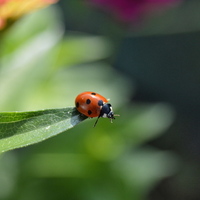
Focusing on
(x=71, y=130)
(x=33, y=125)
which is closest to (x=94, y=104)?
(x=33, y=125)

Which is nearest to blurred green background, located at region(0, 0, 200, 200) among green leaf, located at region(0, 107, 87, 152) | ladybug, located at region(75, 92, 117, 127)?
ladybug, located at region(75, 92, 117, 127)

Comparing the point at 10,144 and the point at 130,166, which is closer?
the point at 10,144

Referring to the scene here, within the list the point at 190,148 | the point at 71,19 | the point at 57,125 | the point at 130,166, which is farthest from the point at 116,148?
the point at 190,148

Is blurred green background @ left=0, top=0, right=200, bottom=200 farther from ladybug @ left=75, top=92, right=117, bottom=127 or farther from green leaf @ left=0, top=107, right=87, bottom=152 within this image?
green leaf @ left=0, top=107, right=87, bottom=152

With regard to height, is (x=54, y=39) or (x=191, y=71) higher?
(x=54, y=39)

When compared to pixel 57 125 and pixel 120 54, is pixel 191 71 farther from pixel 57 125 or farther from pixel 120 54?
pixel 57 125

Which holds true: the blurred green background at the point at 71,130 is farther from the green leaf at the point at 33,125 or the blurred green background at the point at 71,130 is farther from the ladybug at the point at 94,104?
the green leaf at the point at 33,125

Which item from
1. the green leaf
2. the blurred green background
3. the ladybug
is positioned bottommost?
the blurred green background

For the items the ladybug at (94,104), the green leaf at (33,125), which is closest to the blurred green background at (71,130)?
the ladybug at (94,104)
